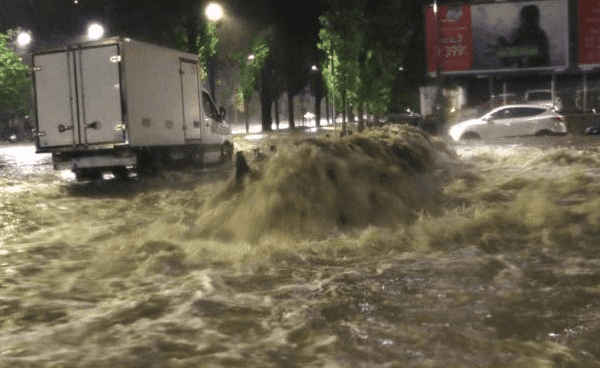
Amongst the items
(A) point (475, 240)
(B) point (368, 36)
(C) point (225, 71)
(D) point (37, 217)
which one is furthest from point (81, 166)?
(C) point (225, 71)

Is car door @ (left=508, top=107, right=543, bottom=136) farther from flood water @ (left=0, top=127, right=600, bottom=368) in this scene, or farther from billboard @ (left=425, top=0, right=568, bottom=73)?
billboard @ (left=425, top=0, right=568, bottom=73)

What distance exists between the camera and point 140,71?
653 inches

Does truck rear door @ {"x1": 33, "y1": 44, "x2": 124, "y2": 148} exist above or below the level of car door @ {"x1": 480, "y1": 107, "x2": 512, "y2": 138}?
above

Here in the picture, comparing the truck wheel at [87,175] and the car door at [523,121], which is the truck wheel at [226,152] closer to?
the truck wheel at [87,175]

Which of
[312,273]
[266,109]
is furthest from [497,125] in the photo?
[266,109]

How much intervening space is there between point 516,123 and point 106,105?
18.0 metres

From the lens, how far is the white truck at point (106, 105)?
16125 millimetres

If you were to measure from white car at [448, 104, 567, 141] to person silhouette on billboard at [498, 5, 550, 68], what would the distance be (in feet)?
76.6

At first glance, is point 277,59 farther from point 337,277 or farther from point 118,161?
A: point 337,277

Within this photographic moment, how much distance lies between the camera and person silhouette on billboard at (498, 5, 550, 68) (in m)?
51.9

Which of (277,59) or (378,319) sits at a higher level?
(277,59)

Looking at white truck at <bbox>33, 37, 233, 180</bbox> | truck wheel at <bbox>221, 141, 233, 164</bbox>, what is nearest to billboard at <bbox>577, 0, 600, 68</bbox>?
truck wheel at <bbox>221, 141, 233, 164</bbox>

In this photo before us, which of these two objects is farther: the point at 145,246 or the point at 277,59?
the point at 277,59

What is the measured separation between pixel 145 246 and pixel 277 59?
50.8 meters
